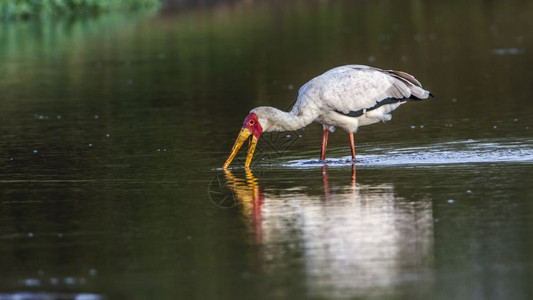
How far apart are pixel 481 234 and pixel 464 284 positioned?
147 centimetres

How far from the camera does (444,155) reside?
12969 mm

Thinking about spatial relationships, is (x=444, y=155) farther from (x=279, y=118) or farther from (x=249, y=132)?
(x=249, y=132)

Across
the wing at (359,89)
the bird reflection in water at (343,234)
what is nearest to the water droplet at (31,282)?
the bird reflection in water at (343,234)

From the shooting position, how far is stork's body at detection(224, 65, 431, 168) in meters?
12.8

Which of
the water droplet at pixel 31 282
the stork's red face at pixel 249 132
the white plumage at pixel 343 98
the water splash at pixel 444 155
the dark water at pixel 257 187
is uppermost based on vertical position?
the white plumage at pixel 343 98

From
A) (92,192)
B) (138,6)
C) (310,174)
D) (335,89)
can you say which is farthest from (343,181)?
(138,6)

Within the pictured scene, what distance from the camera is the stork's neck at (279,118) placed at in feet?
41.8

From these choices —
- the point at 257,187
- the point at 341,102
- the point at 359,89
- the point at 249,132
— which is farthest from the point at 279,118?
the point at 257,187

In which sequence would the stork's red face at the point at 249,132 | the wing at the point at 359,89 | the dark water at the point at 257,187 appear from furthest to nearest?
the wing at the point at 359,89 < the stork's red face at the point at 249,132 < the dark water at the point at 257,187

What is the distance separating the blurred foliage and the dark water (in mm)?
18612

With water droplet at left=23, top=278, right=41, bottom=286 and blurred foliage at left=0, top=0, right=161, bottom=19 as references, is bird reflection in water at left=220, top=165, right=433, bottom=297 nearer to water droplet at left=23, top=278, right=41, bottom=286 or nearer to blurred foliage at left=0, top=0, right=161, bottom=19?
water droplet at left=23, top=278, right=41, bottom=286

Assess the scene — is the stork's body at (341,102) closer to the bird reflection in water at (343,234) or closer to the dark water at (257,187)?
the dark water at (257,187)

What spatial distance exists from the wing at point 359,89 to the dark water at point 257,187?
25.9 inches

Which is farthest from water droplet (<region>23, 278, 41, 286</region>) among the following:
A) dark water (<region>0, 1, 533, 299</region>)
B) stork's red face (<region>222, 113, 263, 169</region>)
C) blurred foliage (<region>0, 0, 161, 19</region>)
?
blurred foliage (<region>0, 0, 161, 19</region>)
